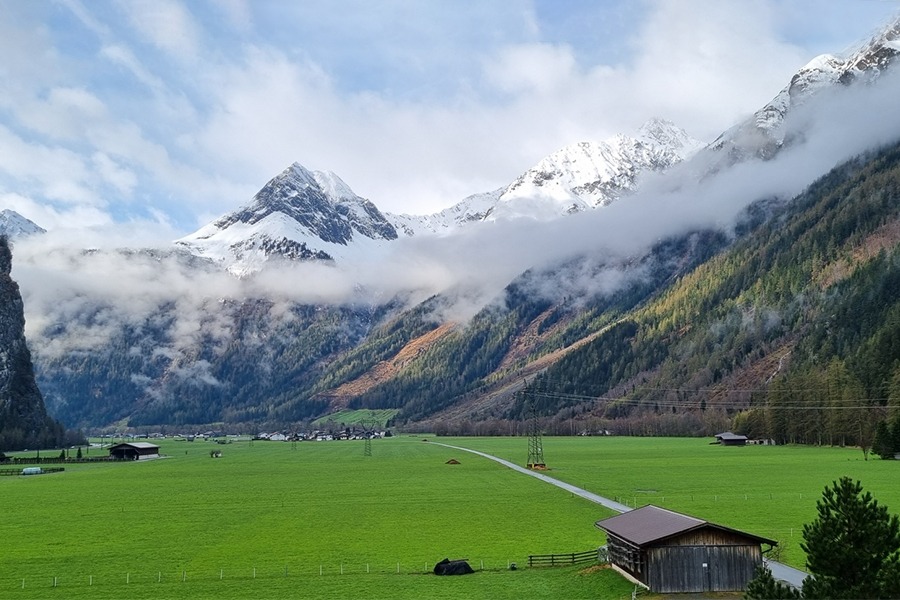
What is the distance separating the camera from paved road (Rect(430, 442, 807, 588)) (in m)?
40.1

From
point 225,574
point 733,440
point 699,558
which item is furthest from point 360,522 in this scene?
point 733,440

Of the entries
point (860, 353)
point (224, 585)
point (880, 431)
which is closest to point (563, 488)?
point (224, 585)

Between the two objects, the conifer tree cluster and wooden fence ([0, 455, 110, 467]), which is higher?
the conifer tree cluster

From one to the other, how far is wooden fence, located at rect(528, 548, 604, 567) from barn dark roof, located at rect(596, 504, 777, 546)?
204 cm

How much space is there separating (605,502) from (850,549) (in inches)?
2053

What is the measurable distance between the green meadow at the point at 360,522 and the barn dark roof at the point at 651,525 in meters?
2.97

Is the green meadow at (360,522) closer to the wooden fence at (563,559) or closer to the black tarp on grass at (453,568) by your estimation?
the black tarp on grass at (453,568)

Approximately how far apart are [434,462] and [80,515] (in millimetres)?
76414

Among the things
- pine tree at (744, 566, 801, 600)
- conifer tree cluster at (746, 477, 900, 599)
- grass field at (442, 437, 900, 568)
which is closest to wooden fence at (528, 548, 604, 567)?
grass field at (442, 437, 900, 568)

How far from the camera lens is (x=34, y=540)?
6088 cm

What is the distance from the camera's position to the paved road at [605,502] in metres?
40.1

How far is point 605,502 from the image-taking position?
75.4 m

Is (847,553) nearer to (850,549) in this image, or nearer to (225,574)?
(850,549)

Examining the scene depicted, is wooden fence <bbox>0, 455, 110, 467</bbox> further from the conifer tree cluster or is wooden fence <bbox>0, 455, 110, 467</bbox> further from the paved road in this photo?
the conifer tree cluster
